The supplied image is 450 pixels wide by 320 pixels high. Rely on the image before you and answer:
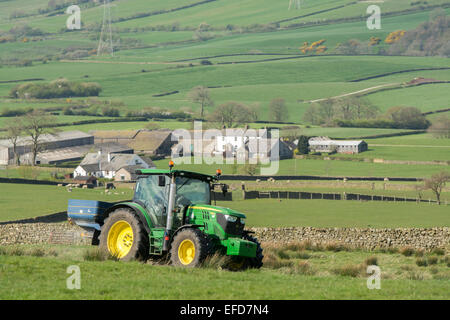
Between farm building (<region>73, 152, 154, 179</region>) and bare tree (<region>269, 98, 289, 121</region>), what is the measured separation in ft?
157

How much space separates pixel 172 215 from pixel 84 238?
3.12 m

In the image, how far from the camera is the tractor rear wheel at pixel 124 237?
1720cm

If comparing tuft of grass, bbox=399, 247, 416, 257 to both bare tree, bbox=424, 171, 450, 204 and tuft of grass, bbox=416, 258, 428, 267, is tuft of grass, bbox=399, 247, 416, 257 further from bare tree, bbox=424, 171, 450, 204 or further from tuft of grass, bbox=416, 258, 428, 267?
bare tree, bbox=424, 171, 450, 204

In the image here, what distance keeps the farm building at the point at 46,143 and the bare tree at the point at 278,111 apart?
3878 centimetres

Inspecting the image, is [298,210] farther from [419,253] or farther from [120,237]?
[120,237]

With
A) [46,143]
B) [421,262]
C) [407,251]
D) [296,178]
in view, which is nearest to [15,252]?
[421,262]

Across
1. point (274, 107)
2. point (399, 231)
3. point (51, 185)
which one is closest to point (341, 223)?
point (399, 231)

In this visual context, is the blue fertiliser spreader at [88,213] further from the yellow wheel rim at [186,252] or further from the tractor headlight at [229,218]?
the tractor headlight at [229,218]

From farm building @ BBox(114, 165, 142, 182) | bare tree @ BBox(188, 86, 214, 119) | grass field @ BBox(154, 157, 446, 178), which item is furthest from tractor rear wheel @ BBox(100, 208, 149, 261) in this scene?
bare tree @ BBox(188, 86, 214, 119)

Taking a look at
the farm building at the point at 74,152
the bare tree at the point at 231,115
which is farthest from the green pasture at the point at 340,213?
the bare tree at the point at 231,115

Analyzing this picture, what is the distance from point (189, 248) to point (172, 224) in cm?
89

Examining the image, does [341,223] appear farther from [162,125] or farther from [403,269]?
[162,125]

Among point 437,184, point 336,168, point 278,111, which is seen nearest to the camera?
point 437,184

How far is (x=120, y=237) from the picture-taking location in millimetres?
18094
